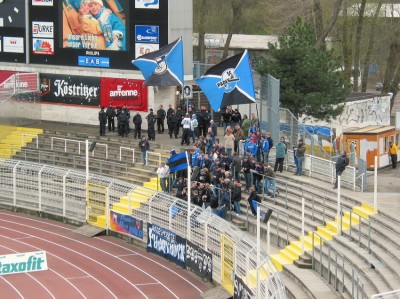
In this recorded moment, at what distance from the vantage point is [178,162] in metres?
35.5

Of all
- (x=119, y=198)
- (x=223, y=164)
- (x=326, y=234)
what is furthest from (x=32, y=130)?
(x=326, y=234)

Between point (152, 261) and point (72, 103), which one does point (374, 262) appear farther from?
point (72, 103)

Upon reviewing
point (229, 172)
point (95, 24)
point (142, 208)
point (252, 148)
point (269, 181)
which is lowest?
point (142, 208)

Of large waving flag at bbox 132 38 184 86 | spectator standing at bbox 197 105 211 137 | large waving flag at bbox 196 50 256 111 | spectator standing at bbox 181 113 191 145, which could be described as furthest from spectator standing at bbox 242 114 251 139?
large waving flag at bbox 132 38 184 86

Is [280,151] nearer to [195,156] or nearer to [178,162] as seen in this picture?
[195,156]

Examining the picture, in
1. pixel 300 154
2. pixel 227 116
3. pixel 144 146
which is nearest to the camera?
pixel 300 154

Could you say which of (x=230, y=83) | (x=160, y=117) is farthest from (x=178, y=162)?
(x=160, y=117)

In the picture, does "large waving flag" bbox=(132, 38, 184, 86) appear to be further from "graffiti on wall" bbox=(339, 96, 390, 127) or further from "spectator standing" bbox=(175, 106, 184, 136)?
"graffiti on wall" bbox=(339, 96, 390, 127)

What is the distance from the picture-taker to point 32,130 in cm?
4719

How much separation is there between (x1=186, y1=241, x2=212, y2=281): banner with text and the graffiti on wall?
1698cm

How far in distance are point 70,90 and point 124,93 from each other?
118 inches

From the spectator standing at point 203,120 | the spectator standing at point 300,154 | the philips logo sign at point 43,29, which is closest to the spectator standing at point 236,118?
the spectator standing at point 203,120

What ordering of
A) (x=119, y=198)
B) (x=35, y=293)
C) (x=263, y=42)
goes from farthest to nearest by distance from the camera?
(x=263, y=42) → (x=119, y=198) → (x=35, y=293)

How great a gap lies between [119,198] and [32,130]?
11.2 metres
